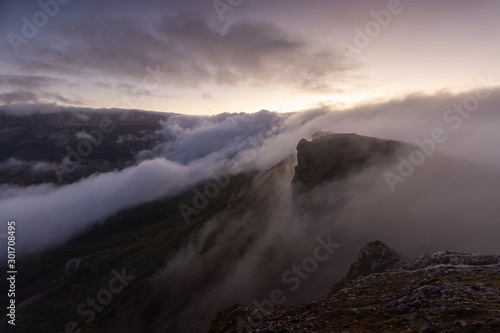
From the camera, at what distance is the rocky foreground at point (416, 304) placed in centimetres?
2356

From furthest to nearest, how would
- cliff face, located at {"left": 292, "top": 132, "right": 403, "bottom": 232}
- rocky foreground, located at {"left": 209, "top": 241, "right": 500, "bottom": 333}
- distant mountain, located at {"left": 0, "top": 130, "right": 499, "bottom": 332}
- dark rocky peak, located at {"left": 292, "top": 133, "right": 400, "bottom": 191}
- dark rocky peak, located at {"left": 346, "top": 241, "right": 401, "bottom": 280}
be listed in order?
1. dark rocky peak, located at {"left": 292, "top": 133, "right": 400, "bottom": 191}
2. cliff face, located at {"left": 292, "top": 132, "right": 403, "bottom": 232}
3. dark rocky peak, located at {"left": 346, "top": 241, "right": 401, "bottom": 280}
4. distant mountain, located at {"left": 0, "top": 130, "right": 499, "bottom": 332}
5. rocky foreground, located at {"left": 209, "top": 241, "right": 500, "bottom": 333}

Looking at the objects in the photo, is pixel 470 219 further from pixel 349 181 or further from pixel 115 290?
pixel 115 290

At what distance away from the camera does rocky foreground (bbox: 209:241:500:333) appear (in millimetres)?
23562

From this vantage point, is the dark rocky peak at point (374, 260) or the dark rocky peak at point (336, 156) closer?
the dark rocky peak at point (374, 260)

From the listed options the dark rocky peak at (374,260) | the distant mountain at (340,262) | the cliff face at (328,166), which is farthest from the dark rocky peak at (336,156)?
the dark rocky peak at (374,260)

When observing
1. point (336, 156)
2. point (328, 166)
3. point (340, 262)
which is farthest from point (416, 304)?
point (336, 156)

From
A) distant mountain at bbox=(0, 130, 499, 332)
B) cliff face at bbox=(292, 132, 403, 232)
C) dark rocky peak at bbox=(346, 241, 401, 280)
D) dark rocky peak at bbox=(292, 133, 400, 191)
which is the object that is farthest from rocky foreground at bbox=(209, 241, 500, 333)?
dark rocky peak at bbox=(292, 133, 400, 191)

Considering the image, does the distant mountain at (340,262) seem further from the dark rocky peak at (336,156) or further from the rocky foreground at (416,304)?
the dark rocky peak at (336,156)

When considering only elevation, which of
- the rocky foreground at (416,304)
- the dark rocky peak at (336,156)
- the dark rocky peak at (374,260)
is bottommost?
the dark rocky peak at (374,260)

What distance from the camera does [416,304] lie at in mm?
28172

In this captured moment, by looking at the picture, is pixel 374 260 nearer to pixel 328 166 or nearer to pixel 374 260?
pixel 374 260

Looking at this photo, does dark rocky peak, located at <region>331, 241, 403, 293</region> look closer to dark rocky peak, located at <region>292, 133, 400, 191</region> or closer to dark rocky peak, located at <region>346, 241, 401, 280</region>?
dark rocky peak, located at <region>346, 241, 401, 280</region>

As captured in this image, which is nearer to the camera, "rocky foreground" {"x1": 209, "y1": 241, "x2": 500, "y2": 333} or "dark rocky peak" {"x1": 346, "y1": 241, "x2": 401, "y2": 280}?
"rocky foreground" {"x1": 209, "y1": 241, "x2": 500, "y2": 333}

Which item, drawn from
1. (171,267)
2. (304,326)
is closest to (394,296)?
(304,326)
